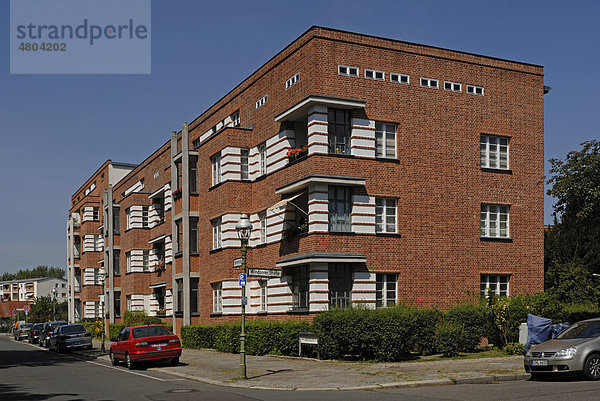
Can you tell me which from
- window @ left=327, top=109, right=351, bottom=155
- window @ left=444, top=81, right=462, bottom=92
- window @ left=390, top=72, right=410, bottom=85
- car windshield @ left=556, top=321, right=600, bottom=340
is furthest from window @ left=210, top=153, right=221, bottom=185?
car windshield @ left=556, top=321, right=600, bottom=340

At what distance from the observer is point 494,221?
32.1 m

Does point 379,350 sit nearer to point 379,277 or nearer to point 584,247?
point 379,277

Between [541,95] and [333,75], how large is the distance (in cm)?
1082

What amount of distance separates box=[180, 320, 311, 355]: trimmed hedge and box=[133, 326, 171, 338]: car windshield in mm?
3807

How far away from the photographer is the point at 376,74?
1174 inches

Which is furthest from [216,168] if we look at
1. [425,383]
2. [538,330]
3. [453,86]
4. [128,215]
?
[425,383]

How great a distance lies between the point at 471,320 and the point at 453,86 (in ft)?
36.2

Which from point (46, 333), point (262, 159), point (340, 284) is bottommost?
point (46, 333)

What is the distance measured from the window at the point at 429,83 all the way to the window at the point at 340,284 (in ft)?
28.1

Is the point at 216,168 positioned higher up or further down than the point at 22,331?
higher up

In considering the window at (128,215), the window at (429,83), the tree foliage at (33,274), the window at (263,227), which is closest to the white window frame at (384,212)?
the window at (429,83)

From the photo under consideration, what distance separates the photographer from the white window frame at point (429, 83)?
30.8m

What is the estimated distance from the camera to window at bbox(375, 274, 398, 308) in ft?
95.2

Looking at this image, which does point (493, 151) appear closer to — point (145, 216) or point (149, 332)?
point (149, 332)
